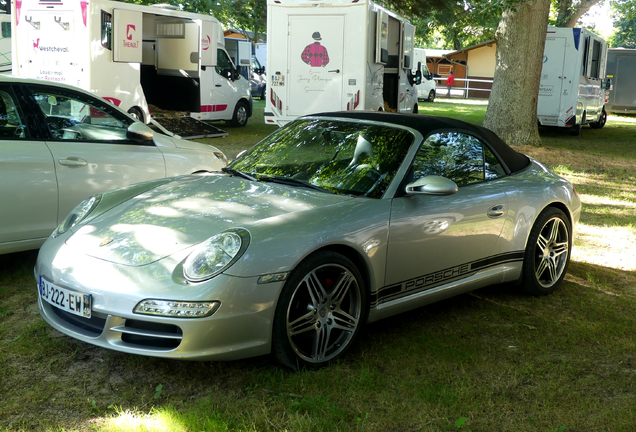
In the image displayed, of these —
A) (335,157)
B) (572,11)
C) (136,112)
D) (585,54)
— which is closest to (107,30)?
(136,112)

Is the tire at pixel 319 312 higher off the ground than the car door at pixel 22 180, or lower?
lower

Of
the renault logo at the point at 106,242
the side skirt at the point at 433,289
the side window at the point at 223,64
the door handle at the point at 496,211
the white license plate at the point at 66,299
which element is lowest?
the side skirt at the point at 433,289

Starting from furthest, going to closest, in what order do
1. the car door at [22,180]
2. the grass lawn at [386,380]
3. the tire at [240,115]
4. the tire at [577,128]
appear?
1. the tire at [577,128]
2. the tire at [240,115]
3. the car door at [22,180]
4. the grass lawn at [386,380]

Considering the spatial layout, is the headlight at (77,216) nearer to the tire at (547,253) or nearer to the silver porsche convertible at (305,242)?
the silver porsche convertible at (305,242)

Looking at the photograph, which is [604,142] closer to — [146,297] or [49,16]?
[49,16]

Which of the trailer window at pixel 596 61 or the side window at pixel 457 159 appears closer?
the side window at pixel 457 159

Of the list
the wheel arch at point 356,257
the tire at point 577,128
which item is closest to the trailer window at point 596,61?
the tire at point 577,128

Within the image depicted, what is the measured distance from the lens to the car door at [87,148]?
5.14 m

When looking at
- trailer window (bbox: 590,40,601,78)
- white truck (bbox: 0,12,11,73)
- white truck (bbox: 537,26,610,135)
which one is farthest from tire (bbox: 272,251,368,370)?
white truck (bbox: 0,12,11,73)

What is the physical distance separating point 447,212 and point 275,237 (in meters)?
1.37

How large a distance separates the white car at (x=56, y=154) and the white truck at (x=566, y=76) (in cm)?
1427

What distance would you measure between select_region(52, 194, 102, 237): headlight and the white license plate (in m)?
0.43

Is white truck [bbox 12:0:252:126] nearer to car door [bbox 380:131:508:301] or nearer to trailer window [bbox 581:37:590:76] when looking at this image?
trailer window [bbox 581:37:590:76]

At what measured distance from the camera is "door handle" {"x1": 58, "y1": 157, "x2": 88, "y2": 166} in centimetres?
511
